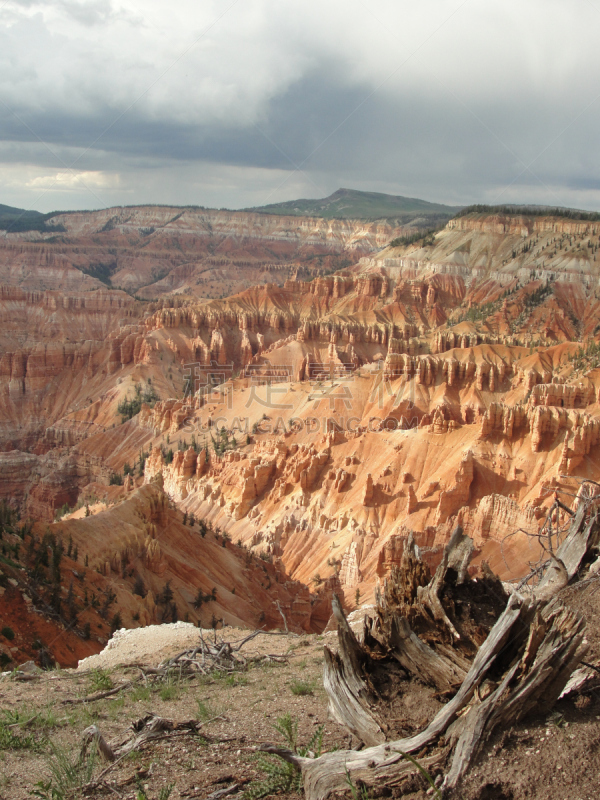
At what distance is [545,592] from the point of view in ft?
24.4

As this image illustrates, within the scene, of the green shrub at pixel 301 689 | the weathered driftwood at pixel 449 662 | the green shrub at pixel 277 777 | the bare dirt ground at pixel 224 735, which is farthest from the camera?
the green shrub at pixel 301 689

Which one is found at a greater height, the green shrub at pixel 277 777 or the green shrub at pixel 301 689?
the green shrub at pixel 277 777

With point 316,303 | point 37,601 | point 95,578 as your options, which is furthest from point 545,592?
point 316,303

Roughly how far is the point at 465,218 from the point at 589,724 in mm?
159108

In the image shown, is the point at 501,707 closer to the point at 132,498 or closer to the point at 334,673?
the point at 334,673

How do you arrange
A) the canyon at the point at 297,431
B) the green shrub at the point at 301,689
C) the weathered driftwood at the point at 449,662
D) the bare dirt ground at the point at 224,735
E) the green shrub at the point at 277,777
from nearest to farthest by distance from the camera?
the bare dirt ground at the point at 224,735, the weathered driftwood at the point at 449,662, the green shrub at the point at 277,777, the green shrub at the point at 301,689, the canyon at the point at 297,431

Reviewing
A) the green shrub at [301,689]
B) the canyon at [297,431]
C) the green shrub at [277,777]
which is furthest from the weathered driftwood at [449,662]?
the green shrub at [301,689]

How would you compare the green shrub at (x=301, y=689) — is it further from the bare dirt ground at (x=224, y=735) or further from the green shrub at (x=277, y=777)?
the green shrub at (x=277, y=777)

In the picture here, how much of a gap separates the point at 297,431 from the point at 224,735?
177 feet

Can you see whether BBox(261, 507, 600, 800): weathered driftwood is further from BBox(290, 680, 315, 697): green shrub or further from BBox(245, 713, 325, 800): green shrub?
BBox(290, 680, 315, 697): green shrub

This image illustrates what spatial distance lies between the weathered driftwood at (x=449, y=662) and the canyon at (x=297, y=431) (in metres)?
0.82

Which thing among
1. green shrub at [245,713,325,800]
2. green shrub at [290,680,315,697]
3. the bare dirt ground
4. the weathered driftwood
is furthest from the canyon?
green shrub at [290,680,315,697]

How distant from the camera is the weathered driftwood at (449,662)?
5.62 metres

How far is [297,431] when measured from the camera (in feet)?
203
